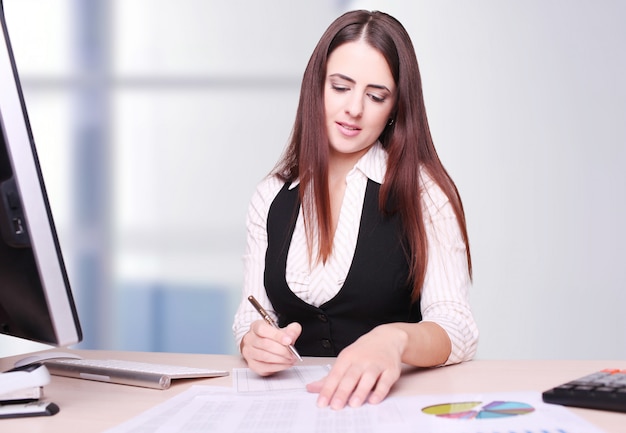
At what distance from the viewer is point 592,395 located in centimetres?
104

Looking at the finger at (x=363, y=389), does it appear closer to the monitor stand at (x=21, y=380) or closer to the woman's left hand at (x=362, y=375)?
the woman's left hand at (x=362, y=375)

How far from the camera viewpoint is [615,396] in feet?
3.36

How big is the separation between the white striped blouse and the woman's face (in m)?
0.10

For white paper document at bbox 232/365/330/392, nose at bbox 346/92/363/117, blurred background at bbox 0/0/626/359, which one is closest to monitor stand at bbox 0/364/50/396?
white paper document at bbox 232/365/330/392

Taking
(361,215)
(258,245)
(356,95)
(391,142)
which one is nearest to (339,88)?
(356,95)

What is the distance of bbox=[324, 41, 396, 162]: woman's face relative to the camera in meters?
1.87

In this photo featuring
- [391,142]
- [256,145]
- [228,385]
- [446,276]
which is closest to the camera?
[228,385]

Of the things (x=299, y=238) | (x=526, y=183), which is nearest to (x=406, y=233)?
(x=299, y=238)

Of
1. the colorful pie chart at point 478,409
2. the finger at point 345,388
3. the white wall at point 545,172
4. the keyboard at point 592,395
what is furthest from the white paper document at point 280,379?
the white wall at point 545,172

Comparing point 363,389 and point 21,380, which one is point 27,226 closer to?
point 21,380

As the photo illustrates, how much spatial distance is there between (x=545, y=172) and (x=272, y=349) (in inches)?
99.2

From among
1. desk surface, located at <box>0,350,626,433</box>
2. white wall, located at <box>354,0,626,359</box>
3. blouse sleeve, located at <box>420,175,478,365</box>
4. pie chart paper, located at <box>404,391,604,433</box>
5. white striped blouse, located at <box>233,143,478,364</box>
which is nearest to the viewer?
pie chart paper, located at <box>404,391,604,433</box>

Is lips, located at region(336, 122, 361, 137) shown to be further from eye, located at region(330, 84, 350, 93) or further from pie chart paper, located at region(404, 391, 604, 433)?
pie chart paper, located at region(404, 391, 604, 433)

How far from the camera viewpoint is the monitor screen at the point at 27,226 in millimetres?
990
